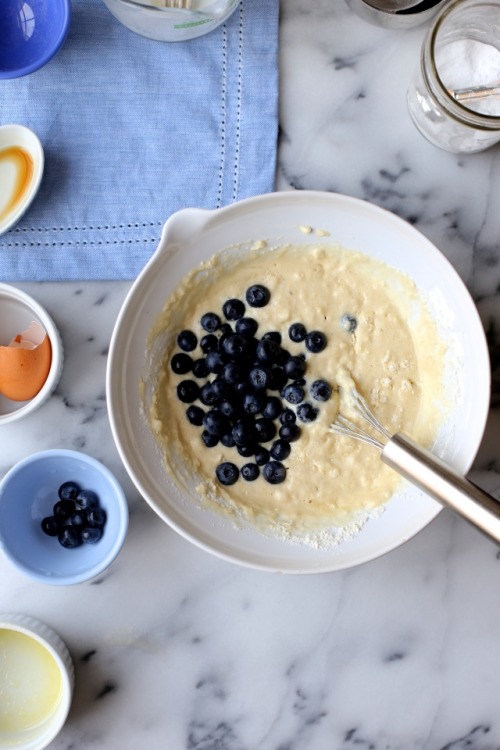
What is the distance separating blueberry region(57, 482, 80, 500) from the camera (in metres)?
1.07

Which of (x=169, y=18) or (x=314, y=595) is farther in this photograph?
(x=314, y=595)

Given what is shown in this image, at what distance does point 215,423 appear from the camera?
103 centimetres

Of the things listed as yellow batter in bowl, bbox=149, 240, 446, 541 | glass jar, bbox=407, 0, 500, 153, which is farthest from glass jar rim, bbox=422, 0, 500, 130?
yellow batter in bowl, bbox=149, 240, 446, 541

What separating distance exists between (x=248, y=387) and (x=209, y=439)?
0.09 meters

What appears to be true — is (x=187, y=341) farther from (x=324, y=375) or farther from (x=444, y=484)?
(x=444, y=484)

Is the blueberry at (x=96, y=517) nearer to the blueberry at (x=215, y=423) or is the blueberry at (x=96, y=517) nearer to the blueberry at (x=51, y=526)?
the blueberry at (x=51, y=526)

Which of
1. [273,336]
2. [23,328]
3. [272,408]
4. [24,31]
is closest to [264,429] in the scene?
[272,408]

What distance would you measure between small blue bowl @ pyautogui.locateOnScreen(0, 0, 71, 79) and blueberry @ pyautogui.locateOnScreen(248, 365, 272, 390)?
562 millimetres

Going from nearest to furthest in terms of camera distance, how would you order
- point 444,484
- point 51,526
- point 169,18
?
point 444,484
point 169,18
point 51,526

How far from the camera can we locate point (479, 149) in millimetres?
1064

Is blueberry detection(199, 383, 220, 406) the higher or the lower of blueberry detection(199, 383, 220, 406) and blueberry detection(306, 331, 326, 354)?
the lower

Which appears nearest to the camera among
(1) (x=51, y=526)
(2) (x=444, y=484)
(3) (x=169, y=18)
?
(2) (x=444, y=484)

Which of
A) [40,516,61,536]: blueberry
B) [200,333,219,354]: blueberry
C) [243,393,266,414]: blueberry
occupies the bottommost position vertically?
[40,516,61,536]: blueberry

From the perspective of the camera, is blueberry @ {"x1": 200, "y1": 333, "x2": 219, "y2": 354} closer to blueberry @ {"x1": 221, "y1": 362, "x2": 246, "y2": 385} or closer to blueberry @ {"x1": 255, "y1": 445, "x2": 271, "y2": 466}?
blueberry @ {"x1": 221, "y1": 362, "x2": 246, "y2": 385}
